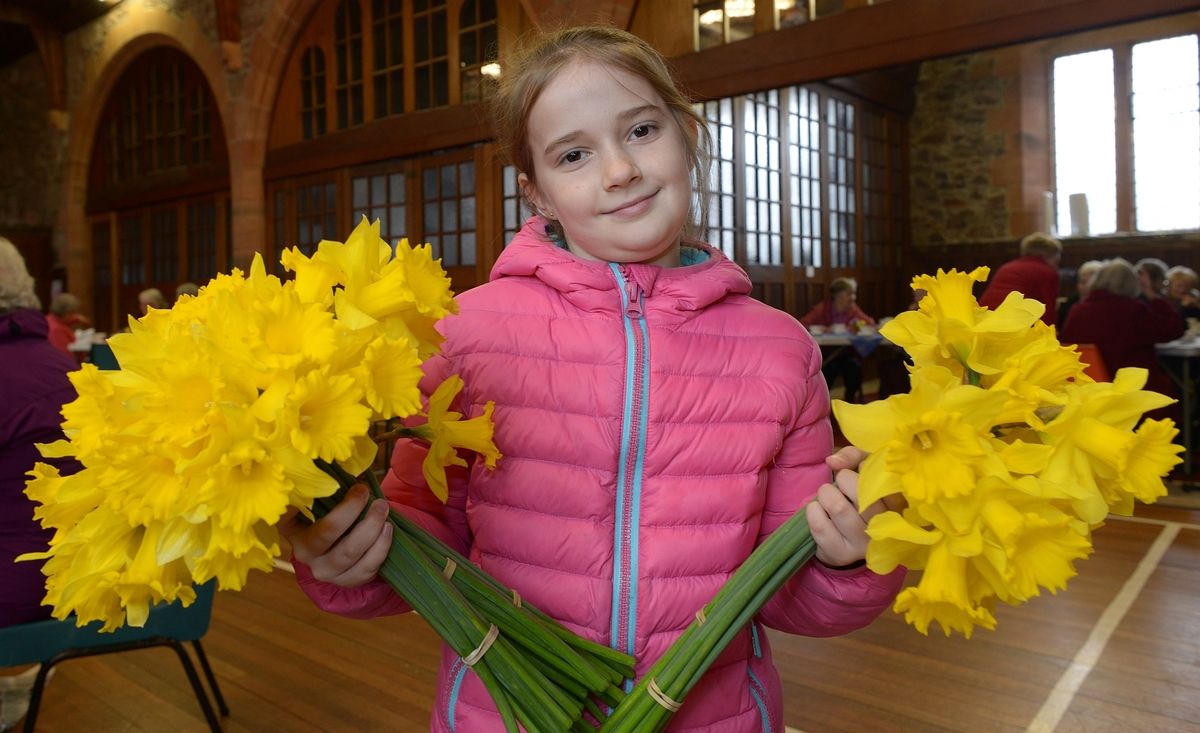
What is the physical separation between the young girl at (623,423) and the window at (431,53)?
656cm

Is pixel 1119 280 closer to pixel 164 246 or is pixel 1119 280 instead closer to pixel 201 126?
pixel 201 126

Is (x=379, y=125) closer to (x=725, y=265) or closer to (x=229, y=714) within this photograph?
(x=229, y=714)

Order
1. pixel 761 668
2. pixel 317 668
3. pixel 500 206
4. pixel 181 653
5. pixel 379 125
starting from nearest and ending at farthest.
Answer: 1. pixel 761 668
2. pixel 181 653
3. pixel 317 668
4. pixel 500 206
5. pixel 379 125

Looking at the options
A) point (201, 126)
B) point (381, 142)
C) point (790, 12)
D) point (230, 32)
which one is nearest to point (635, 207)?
point (790, 12)

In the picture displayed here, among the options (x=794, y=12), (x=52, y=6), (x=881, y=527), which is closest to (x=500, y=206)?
(x=794, y=12)

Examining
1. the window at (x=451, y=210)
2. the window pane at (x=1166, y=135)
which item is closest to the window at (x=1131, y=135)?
the window pane at (x=1166, y=135)

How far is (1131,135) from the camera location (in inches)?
396

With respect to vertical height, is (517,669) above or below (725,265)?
below

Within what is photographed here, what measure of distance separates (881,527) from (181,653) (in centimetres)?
204

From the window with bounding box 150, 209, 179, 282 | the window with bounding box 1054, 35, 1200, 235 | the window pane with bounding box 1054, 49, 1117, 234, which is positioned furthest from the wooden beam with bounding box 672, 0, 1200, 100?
the window with bounding box 150, 209, 179, 282

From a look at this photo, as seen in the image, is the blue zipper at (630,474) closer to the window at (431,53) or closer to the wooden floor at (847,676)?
the wooden floor at (847,676)

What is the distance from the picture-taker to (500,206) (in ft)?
22.7

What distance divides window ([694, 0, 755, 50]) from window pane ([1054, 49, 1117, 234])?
6.75 meters

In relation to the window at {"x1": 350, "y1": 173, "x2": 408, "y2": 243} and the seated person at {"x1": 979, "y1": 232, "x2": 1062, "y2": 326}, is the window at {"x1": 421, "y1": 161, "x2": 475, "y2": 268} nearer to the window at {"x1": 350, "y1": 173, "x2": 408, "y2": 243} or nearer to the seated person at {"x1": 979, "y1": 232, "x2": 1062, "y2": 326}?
the window at {"x1": 350, "y1": 173, "x2": 408, "y2": 243}
